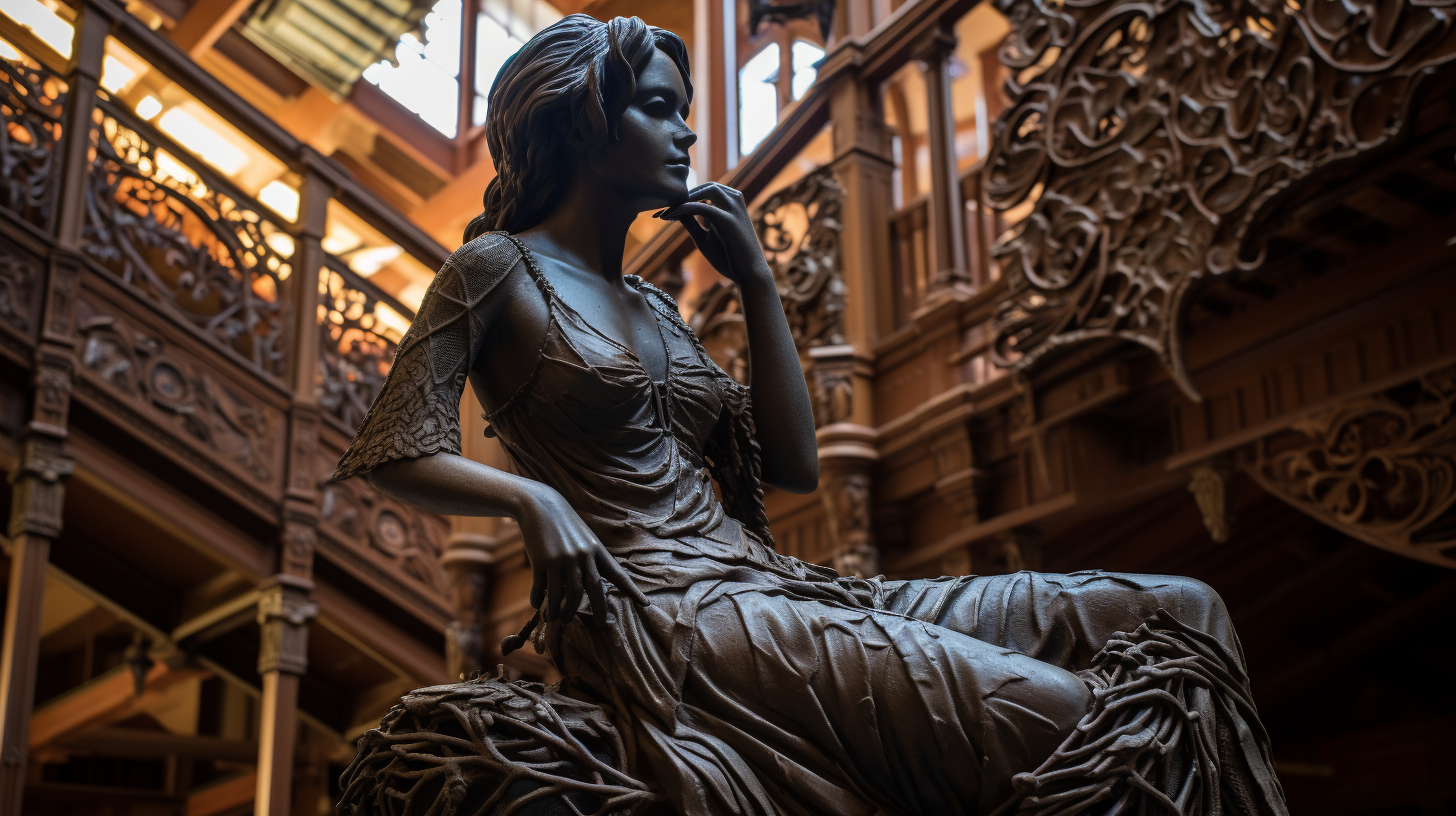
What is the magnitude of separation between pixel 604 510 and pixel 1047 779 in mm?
627

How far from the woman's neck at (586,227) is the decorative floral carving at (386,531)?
5.57 metres

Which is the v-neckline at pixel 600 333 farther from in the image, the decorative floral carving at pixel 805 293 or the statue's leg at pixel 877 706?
the decorative floral carving at pixel 805 293

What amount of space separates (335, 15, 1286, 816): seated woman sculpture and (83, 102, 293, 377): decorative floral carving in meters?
5.56

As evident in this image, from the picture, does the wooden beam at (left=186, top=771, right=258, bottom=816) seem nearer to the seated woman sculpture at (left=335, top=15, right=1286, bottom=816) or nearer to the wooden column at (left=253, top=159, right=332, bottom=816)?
the wooden column at (left=253, top=159, right=332, bottom=816)

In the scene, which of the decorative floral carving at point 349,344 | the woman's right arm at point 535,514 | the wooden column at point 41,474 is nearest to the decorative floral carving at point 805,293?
the decorative floral carving at point 349,344

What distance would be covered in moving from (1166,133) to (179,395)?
4585 mm

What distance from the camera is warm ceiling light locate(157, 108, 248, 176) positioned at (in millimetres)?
13664

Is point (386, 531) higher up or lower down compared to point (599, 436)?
higher up

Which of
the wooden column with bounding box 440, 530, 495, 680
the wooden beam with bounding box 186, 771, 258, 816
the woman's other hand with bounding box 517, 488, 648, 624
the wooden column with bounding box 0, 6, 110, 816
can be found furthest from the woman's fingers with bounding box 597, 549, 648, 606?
the wooden beam with bounding box 186, 771, 258, 816

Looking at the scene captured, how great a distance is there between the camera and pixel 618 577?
1808mm

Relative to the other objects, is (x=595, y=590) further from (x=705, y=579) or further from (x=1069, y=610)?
(x=1069, y=610)

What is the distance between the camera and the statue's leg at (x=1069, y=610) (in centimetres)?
184

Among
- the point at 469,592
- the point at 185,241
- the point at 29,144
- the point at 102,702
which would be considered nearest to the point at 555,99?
the point at 469,592

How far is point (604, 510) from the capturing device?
6.39 feet
